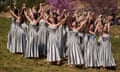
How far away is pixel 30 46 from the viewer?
21.5 metres

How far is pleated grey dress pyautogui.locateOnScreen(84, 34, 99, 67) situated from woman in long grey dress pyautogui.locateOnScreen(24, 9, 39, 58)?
2.68 meters

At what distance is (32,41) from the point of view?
71.0 ft

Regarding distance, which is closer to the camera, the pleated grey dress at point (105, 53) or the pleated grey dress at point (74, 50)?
the pleated grey dress at point (74, 50)

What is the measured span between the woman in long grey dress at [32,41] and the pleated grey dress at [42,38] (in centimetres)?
31

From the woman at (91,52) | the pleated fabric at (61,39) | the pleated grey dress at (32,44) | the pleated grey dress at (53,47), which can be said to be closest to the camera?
the pleated grey dress at (53,47)

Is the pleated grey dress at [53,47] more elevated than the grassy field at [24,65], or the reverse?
the pleated grey dress at [53,47]

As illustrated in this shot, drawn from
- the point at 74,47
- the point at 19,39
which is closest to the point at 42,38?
the point at 19,39

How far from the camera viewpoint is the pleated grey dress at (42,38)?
2197 centimetres

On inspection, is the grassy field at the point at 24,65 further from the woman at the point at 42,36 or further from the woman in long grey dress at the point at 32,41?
the woman at the point at 42,36

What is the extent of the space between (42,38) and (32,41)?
27.9 inches

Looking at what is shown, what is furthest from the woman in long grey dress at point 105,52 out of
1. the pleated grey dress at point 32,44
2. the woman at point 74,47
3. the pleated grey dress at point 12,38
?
the pleated grey dress at point 12,38

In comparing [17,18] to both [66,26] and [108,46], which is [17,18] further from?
[108,46]

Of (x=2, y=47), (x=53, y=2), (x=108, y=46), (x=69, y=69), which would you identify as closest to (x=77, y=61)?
(x=69, y=69)

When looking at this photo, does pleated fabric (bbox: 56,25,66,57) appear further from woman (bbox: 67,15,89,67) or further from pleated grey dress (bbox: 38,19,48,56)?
pleated grey dress (bbox: 38,19,48,56)
